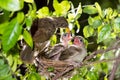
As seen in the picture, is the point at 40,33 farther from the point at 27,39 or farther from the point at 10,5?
the point at 10,5

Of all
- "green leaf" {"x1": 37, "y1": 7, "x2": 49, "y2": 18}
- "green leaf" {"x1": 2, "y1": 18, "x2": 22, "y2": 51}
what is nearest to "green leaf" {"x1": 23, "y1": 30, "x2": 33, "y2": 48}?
"green leaf" {"x1": 2, "y1": 18, "x2": 22, "y2": 51}

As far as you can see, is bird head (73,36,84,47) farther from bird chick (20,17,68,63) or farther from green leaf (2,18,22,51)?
green leaf (2,18,22,51)

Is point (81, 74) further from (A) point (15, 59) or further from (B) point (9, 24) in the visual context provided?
(B) point (9, 24)

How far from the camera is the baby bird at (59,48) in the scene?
0.84m

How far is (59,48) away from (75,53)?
5 centimetres

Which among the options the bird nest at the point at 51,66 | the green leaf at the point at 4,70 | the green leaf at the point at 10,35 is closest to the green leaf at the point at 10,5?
the green leaf at the point at 10,35

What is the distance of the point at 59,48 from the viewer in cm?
85

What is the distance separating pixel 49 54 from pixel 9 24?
34cm

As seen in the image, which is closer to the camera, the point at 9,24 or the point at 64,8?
the point at 9,24

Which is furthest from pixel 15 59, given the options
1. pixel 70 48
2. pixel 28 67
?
pixel 70 48

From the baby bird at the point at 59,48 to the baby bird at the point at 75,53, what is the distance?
1 cm

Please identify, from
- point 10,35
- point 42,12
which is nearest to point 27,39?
point 10,35

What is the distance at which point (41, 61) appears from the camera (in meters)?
0.81

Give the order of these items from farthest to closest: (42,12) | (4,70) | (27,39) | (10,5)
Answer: (42,12), (4,70), (27,39), (10,5)
